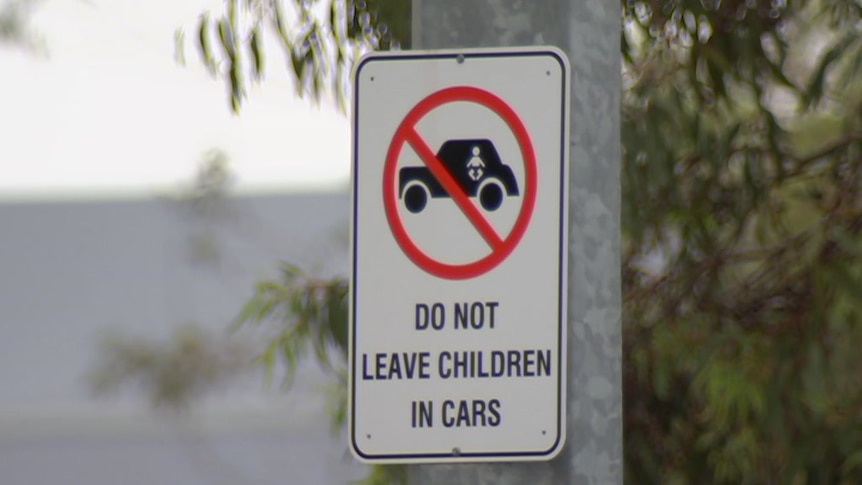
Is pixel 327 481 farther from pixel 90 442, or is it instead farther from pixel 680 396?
pixel 680 396

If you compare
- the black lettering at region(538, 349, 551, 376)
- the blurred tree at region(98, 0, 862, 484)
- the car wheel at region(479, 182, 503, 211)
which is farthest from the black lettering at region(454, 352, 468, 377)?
the blurred tree at region(98, 0, 862, 484)

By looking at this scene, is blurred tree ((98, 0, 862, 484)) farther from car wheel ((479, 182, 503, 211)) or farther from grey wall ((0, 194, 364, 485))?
grey wall ((0, 194, 364, 485))

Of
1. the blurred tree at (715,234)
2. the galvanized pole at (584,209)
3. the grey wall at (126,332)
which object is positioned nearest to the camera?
the galvanized pole at (584,209)

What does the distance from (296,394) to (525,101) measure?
9.35 metres

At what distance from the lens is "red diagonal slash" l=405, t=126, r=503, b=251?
2637 mm

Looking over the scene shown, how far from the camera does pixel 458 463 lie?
102 inches

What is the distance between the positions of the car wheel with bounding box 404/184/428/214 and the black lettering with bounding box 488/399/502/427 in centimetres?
30

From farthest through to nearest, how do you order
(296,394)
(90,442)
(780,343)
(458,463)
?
(90,442) → (296,394) → (780,343) → (458,463)

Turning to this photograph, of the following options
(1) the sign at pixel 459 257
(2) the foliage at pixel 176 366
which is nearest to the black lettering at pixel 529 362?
(1) the sign at pixel 459 257

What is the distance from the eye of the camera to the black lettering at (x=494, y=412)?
2.59 meters

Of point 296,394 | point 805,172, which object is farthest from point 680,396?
point 296,394

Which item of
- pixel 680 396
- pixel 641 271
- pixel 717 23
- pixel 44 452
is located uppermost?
pixel 717 23

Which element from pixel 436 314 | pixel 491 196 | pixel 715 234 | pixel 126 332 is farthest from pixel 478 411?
pixel 126 332

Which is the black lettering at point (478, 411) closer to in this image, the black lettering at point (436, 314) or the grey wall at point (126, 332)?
the black lettering at point (436, 314)
